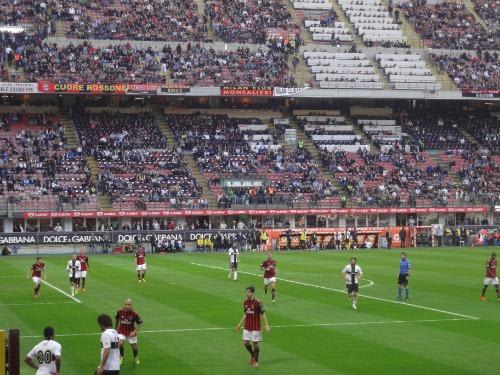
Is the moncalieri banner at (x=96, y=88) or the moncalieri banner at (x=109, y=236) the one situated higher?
the moncalieri banner at (x=96, y=88)

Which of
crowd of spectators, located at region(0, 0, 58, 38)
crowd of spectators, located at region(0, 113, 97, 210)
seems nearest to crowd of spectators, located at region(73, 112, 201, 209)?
crowd of spectators, located at region(0, 113, 97, 210)

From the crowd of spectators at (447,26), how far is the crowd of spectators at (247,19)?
1321cm

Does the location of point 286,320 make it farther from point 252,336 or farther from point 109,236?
point 109,236

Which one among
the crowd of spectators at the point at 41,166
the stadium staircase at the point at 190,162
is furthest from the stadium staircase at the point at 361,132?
the crowd of spectators at the point at 41,166

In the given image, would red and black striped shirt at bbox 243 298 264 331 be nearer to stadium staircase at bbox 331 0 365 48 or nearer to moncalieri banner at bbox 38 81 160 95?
moncalieri banner at bbox 38 81 160 95

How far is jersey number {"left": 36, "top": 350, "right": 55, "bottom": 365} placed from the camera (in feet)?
56.7

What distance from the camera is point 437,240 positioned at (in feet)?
244

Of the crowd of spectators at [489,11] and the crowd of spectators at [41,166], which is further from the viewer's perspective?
the crowd of spectators at [489,11]

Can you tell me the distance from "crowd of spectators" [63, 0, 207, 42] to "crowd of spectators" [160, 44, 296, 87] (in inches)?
90.3

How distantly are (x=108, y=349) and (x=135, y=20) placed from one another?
71.1 m

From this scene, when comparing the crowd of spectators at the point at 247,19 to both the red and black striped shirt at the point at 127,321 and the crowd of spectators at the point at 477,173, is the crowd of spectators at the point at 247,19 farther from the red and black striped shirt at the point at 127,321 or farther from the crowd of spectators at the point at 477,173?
the red and black striped shirt at the point at 127,321

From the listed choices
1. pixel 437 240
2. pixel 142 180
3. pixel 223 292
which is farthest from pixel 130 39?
pixel 223 292

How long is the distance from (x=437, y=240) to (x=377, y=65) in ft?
73.8

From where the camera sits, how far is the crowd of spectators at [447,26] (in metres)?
95.6
